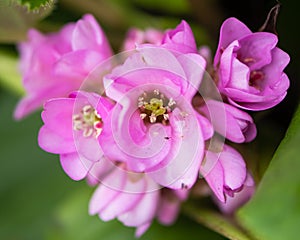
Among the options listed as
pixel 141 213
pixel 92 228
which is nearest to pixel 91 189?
pixel 92 228

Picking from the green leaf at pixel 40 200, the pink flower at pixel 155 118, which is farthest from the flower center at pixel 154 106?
A: the green leaf at pixel 40 200

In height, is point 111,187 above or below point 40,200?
above

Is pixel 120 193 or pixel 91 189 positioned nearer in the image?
pixel 120 193

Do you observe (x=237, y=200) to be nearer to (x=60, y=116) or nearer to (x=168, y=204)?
(x=168, y=204)

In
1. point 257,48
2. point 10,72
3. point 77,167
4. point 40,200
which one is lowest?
point 40,200

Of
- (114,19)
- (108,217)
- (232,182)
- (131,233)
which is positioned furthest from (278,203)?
(114,19)

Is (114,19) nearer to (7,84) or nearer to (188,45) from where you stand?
(7,84)
